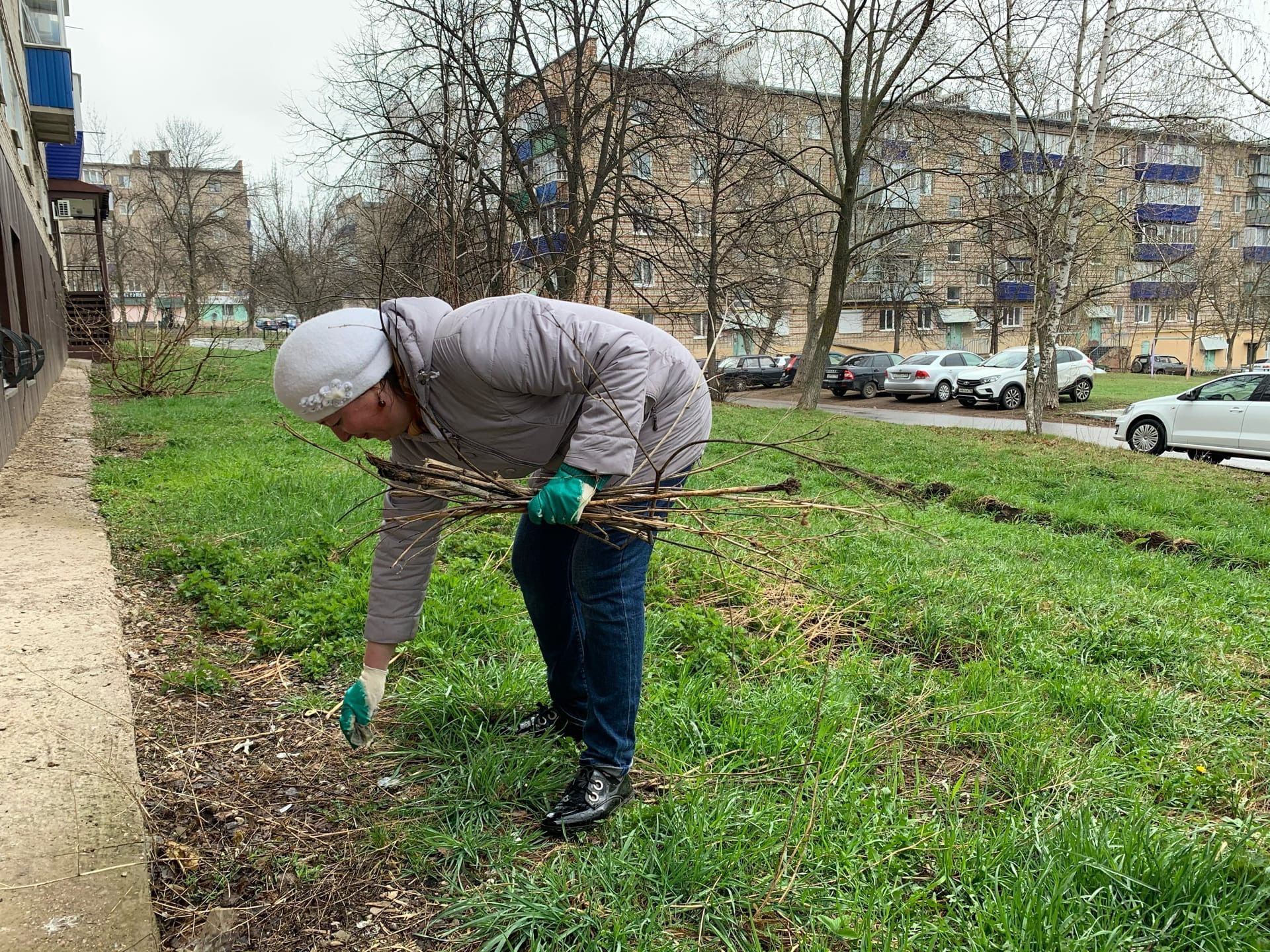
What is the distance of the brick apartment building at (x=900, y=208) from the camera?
40.6ft

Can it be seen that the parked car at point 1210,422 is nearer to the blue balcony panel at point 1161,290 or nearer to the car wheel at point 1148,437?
the car wheel at point 1148,437

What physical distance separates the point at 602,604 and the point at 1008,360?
24.3m

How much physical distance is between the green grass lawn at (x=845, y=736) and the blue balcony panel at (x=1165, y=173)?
1065 centimetres

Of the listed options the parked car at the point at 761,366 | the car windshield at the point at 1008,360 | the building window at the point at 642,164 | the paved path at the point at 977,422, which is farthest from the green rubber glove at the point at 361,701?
the parked car at the point at 761,366

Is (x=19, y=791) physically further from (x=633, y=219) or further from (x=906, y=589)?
(x=633, y=219)

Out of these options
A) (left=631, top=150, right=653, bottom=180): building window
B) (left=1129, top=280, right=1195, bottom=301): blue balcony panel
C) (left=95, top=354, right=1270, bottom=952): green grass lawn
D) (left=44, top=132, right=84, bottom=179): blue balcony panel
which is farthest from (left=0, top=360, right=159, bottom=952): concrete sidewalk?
(left=1129, top=280, right=1195, bottom=301): blue balcony panel

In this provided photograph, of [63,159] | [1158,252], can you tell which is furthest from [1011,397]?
[63,159]

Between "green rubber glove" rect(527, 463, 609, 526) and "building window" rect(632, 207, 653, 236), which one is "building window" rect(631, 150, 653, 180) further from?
"green rubber glove" rect(527, 463, 609, 526)

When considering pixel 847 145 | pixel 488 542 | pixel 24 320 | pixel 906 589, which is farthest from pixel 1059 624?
pixel 847 145

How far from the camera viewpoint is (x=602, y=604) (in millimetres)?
2240

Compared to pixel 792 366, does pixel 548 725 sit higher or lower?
lower

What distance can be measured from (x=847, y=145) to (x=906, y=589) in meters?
13.8

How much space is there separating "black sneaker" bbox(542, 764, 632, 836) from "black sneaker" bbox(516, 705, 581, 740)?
1.23ft

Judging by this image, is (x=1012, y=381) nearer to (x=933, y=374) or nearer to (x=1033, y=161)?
(x=933, y=374)
